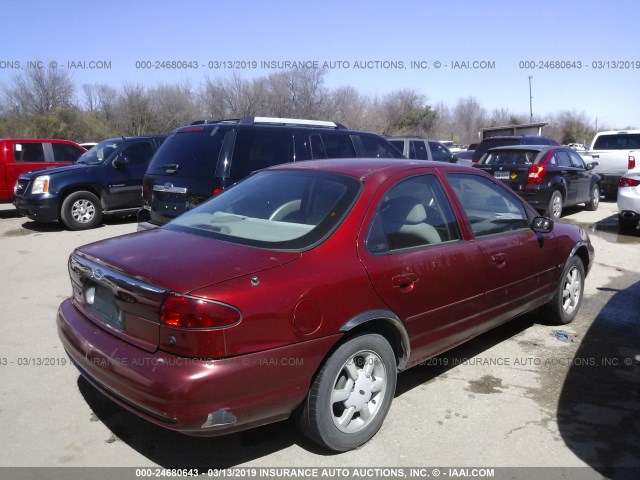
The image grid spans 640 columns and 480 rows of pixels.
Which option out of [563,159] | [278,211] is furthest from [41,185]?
[563,159]

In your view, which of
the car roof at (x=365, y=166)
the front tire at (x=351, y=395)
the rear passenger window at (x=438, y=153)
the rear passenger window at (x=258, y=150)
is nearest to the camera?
the front tire at (x=351, y=395)

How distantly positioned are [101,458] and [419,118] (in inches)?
2022

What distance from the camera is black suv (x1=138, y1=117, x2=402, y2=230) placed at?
6.38 meters

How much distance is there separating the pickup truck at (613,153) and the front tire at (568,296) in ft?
35.0

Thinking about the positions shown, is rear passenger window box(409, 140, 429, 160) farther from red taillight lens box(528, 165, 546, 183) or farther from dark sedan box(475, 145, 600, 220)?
red taillight lens box(528, 165, 546, 183)

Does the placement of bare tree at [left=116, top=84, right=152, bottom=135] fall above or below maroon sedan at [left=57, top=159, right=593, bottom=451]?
above

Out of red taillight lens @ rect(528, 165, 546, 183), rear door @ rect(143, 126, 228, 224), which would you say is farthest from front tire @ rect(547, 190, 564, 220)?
rear door @ rect(143, 126, 228, 224)

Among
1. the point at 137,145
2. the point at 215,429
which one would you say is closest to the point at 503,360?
the point at 215,429

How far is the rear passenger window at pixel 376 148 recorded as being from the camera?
321 inches

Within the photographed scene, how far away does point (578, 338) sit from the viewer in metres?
4.96

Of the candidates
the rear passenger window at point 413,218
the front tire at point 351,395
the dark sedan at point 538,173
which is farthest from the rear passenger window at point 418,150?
the front tire at point 351,395

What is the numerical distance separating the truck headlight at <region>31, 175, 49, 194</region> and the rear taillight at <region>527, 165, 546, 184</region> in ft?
31.5

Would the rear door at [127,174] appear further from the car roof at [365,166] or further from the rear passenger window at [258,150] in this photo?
the car roof at [365,166]

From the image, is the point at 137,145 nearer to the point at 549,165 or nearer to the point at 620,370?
the point at 549,165
